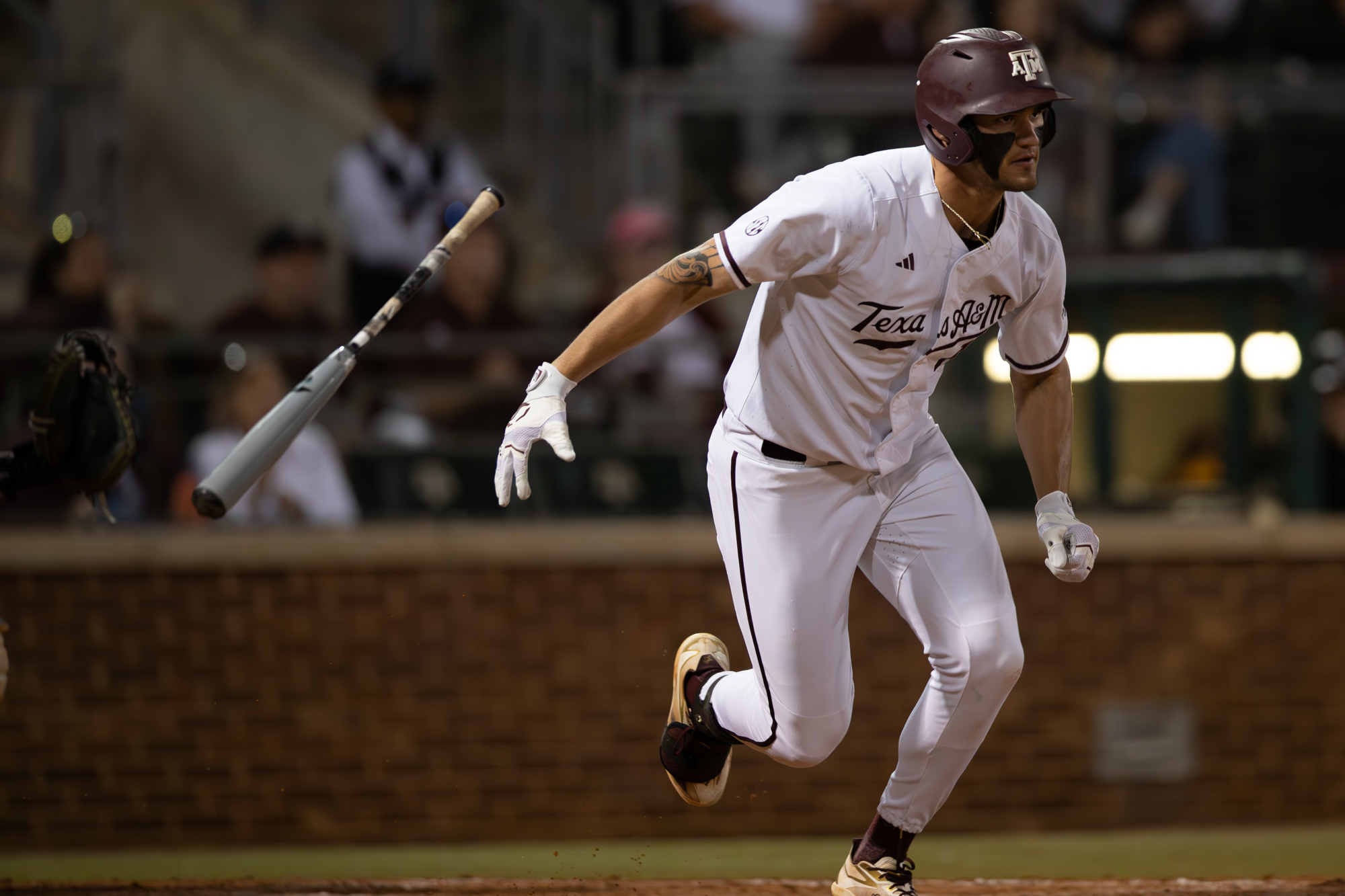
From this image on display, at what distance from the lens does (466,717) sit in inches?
267

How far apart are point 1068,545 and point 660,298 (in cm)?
122

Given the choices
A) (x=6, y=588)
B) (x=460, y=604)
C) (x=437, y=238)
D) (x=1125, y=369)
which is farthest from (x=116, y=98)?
(x=1125, y=369)

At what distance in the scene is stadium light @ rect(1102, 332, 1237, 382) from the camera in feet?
21.9

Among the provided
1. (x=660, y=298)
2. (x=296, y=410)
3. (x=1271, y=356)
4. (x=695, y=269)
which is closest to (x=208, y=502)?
(x=296, y=410)

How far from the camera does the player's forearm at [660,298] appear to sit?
143 inches

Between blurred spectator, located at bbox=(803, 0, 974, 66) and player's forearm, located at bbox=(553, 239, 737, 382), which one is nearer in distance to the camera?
player's forearm, located at bbox=(553, 239, 737, 382)

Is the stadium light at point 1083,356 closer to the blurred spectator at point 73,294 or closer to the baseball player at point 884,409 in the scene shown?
the baseball player at point 884,409

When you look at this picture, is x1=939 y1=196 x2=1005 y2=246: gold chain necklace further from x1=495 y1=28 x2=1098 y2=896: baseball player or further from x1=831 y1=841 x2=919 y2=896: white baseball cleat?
x1=831 y1=841 x2=919 y2=896: white baseball cleat

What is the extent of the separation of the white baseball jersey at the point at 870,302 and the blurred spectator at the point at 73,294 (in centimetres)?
377

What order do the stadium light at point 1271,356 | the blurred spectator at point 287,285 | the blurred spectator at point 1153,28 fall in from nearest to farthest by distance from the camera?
the stadium light at point 1271,356, the blurred spectator at point 287,285, the blurred spectator at point 1153,28

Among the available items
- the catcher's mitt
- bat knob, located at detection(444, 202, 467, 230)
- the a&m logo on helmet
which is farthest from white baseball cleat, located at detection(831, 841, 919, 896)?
the catcher's mitt

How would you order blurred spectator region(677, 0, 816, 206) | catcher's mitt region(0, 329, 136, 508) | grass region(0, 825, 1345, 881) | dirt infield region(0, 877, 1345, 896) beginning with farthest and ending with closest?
blurred spectator region(677, 0, 816, 206)
grass region(0, 825, 1345, 881)
dirt infield region(0, 877, 1345, 896)
catcher's mitt region(0, 329, 136, 508)

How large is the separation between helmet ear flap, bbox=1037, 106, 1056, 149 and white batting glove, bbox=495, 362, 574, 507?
4.09ft

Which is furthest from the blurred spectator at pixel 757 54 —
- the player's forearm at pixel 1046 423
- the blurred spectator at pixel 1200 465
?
the player's forearm at pixel 1046 423
